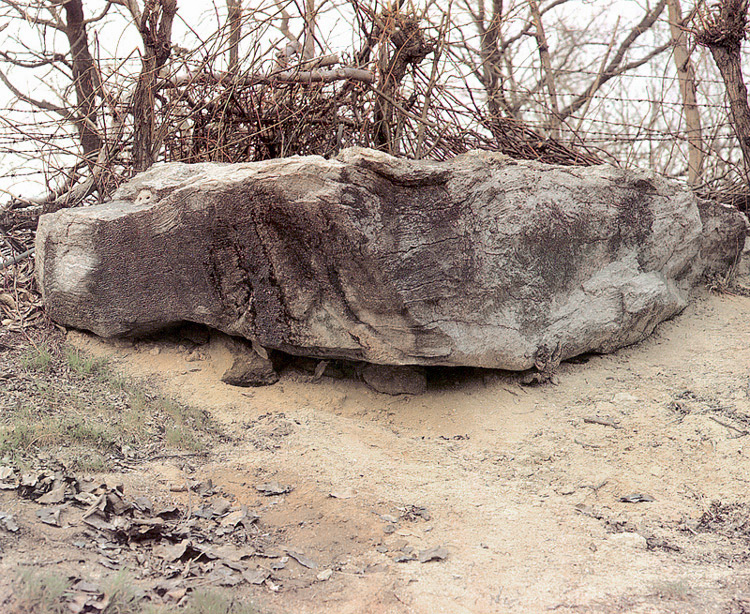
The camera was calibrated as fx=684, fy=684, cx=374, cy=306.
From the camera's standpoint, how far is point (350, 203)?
11.7 feet

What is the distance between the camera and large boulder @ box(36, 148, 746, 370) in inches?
144

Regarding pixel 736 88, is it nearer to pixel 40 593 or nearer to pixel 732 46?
pixel 732 46

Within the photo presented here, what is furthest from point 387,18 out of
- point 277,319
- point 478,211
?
point 277,319

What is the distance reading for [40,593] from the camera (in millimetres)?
1896

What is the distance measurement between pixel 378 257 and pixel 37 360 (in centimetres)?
→ 213

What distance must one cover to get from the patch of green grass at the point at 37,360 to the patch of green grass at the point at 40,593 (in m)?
2.28

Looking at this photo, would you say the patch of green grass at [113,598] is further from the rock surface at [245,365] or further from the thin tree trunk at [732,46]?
the thin tree trunk at [732,46]

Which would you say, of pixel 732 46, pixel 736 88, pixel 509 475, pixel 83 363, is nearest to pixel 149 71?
pixel 83 363

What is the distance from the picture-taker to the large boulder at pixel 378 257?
3654mm

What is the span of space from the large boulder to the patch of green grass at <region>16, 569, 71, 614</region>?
2.13m

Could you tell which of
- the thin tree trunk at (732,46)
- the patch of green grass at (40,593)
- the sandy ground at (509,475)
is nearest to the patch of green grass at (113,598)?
the patch of green grass at (40,593)

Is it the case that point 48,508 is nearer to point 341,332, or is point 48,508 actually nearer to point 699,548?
point 341,332

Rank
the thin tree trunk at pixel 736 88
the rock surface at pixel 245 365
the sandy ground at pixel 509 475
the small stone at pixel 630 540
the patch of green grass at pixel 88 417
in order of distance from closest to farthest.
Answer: the sandy ground at pixel 509 475, the small stone at pixel 630 540, the patch of green grass at pixel 88 417, the rock surface at pixel 245 365, the thin tree trunk at pixel 736 88

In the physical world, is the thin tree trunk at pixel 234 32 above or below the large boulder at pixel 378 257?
above
